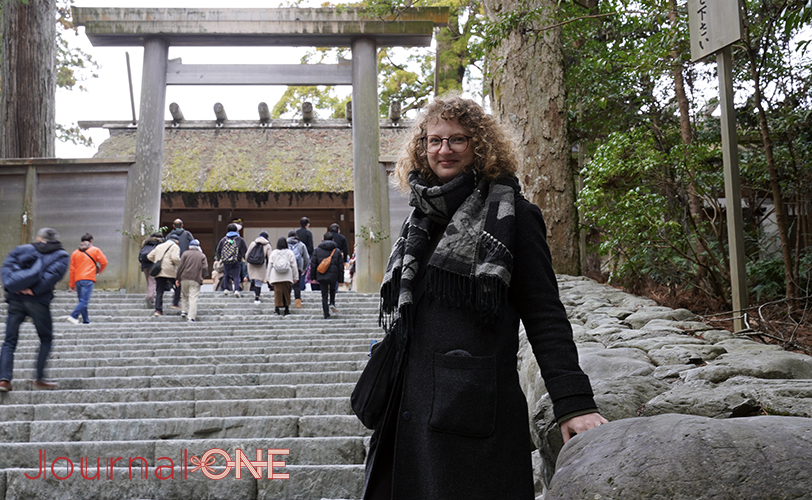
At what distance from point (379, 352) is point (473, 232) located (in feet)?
1.46

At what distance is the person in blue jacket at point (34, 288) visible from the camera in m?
5.51

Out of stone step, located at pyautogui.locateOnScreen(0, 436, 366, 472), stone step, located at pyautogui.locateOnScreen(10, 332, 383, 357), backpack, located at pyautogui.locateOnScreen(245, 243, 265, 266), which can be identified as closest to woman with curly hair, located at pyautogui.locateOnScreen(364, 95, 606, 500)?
stone step, located at pyautogui.locateOnScreen(0, 436, 366, 472)

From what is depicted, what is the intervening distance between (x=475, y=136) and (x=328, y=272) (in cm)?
736

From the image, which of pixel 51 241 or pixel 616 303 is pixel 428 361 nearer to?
pixel 616 303

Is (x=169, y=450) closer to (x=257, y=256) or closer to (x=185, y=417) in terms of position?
(x=185, y=417)

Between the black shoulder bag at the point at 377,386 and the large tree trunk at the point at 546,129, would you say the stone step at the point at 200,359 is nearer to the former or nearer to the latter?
the large tree trunk at the point at 546,129

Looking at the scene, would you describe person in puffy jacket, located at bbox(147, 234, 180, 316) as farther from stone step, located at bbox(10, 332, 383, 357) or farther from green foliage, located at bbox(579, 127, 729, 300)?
green foliage, located at bbox(579, 127, 729, 300)

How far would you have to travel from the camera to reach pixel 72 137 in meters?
22.6

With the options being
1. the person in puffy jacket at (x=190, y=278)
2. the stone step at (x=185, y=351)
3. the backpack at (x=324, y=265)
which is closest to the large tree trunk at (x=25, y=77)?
the person in puffy jacket at (x=190, y=278)

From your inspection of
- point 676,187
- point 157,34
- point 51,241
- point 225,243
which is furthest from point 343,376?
point 157,34

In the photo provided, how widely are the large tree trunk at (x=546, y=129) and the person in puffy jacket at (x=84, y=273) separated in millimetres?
5936

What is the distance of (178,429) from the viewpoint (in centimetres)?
434

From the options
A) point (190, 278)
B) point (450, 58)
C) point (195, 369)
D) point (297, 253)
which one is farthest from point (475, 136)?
point (450, 58)

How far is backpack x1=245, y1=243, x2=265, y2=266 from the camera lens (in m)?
11.2
